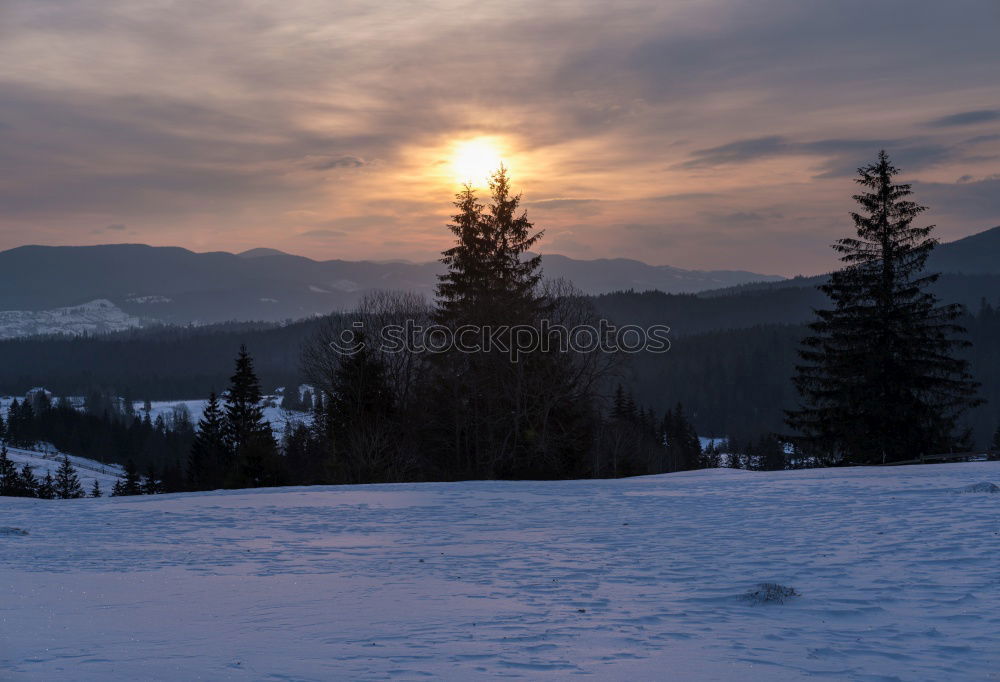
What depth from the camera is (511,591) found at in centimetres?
881

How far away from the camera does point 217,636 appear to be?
22.5 feet

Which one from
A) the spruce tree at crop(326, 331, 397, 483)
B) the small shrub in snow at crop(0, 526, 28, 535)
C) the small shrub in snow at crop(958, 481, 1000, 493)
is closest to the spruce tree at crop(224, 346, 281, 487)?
the spruce tree at crop(326, 331, 397, 483)

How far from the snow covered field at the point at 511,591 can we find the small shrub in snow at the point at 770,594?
0.32 ft

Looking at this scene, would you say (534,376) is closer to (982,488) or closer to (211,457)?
(982,488)

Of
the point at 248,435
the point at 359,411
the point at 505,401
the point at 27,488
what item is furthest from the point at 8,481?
the point at 505,401

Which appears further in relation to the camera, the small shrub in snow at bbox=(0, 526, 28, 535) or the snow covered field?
the small shrub in snow at bbox=(0, 526, 28, 535)

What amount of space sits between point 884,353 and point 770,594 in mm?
25092

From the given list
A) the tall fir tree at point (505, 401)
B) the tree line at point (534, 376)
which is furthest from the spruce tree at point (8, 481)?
the tall fir tree at point (505, 401)

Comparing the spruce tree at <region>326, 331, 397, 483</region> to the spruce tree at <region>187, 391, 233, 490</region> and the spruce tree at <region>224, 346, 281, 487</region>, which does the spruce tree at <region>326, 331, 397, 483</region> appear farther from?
the spruce tree at <region>187, 391, 233, 490</region>

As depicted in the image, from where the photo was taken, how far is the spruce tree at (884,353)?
3008 centimetres

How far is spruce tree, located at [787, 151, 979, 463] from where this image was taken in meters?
30.1

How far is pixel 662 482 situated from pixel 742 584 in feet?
43.6

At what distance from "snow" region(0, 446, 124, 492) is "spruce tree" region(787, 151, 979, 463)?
93.3 m

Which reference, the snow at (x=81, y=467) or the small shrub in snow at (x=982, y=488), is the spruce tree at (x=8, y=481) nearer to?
the snow at (x=81, y=467)
